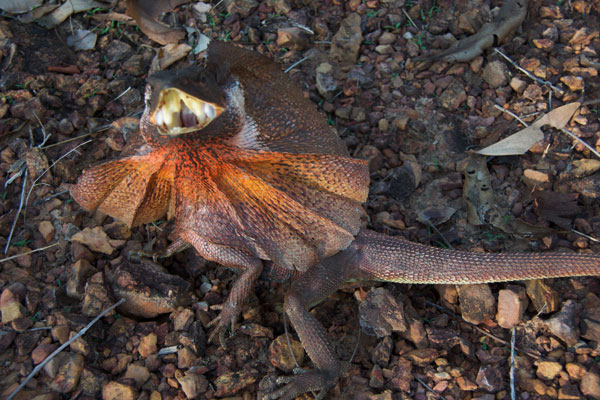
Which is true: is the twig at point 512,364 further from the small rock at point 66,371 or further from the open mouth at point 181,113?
the small rock at point 66,371

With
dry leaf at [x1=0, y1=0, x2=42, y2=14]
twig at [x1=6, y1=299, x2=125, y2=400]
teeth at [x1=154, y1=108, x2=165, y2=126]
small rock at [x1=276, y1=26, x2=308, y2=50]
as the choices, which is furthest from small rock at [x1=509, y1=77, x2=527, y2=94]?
dry leaf at [x1=0, y1=0, x2=42, y2=14]

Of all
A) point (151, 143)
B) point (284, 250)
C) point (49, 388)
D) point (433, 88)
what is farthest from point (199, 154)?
point (433, 88)

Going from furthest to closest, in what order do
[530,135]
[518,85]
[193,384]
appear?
1. [518,85]
2. [530,135]
3. [193,384]

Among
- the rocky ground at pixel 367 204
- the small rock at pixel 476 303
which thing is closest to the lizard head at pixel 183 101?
the rocky ground at pixel 367 204

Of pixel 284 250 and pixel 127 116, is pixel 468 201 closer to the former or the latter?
pixel 284 250

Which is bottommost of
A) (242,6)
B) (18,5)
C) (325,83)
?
(325,83)

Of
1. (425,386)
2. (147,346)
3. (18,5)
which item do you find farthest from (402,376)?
(18,5)

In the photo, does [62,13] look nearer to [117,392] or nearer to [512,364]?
[117,392]

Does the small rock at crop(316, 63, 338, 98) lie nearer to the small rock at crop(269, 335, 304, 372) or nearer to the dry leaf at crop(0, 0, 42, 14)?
the small rock at crop(269, 335, 304, 372)
